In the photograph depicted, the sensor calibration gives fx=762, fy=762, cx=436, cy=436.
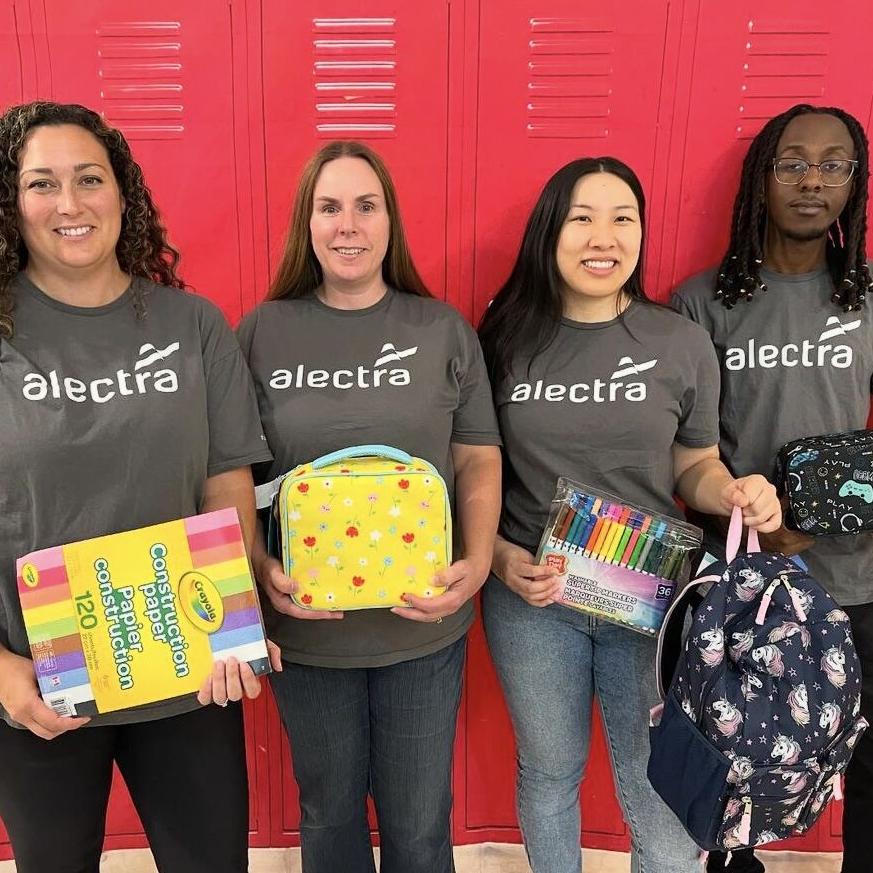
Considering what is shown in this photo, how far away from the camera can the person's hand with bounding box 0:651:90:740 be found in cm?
127

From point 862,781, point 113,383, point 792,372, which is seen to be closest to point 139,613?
point 113,383

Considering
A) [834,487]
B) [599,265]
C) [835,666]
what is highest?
[599,265]

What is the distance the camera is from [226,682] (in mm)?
1314

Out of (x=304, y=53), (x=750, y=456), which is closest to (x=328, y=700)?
(x=750, y=456)

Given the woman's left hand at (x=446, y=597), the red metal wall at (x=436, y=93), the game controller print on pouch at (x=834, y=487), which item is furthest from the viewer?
the red metal wall at (x=436, y=93)

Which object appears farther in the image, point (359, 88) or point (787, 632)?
point (359, 88)

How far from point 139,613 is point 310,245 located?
83 centimetres

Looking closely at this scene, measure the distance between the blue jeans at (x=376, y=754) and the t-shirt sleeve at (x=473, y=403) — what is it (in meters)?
0.45

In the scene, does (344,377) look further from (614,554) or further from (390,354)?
(614,554)

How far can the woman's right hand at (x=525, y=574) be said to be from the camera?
161 centimetres

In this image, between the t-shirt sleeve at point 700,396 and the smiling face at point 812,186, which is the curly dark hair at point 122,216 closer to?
the t-shirt sleeve at point 700,396

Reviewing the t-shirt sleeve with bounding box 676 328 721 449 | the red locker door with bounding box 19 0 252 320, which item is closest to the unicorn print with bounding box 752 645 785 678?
the t-shirt sleeve with bounding box 676 328 721 449

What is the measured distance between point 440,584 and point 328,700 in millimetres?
392

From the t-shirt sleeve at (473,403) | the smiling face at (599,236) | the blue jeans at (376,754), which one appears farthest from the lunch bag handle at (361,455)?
the smiling face at (599,236)
